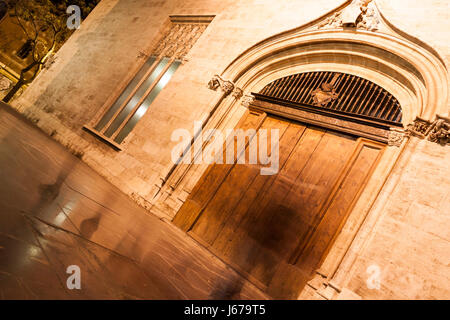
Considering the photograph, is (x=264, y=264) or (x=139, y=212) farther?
(x=139, y=212)

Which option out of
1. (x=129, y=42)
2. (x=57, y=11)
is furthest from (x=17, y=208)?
(x=57, y=11)

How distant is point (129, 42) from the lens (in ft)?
24.2

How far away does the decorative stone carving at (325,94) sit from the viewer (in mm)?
4254

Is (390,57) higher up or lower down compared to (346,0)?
lower down

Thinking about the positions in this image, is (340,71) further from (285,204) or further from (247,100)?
(285,204)

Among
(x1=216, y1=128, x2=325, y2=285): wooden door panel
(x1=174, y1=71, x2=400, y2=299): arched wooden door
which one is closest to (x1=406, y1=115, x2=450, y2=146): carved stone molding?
(x1=174, y1=71, x2=400, y2=299): arched wooden door

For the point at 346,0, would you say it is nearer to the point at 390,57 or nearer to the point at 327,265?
the point at 390,57

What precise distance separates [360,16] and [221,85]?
9.05 ft

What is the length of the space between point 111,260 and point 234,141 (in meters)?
3.26

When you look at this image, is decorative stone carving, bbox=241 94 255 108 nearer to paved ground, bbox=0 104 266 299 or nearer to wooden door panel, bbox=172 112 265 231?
wooden door panel, bbox=172 112 265 231

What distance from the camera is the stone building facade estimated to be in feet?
8.91

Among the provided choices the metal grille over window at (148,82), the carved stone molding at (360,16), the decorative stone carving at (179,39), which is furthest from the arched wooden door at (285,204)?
the decorative stone carving at (179,39)

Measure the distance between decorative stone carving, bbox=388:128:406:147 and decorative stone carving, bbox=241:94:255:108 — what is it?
264 cm
